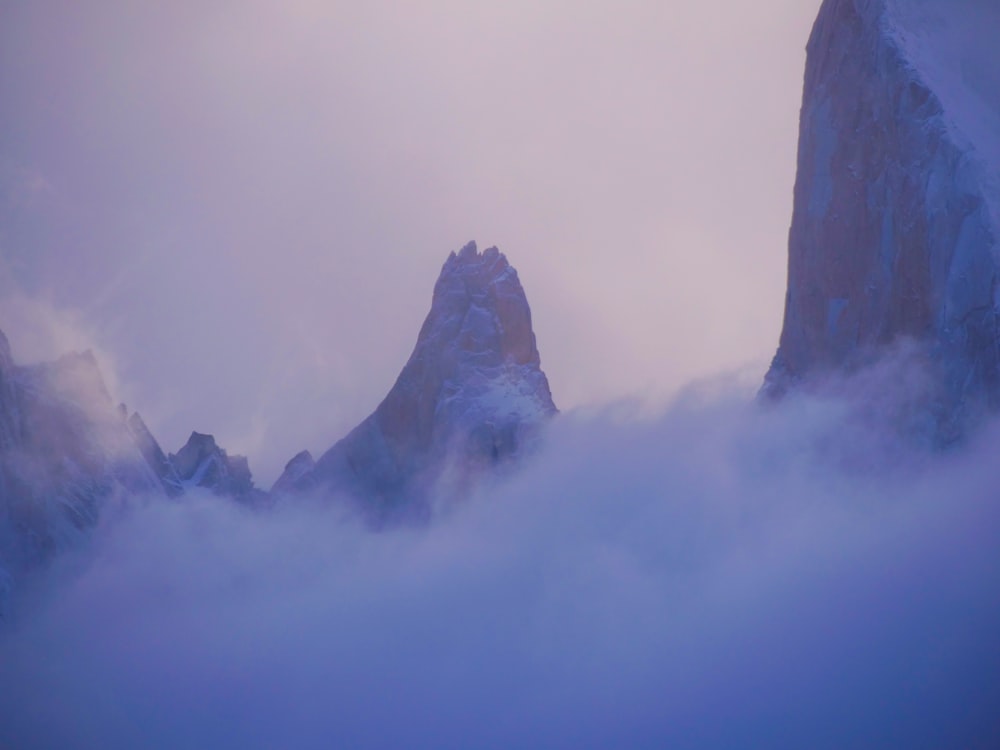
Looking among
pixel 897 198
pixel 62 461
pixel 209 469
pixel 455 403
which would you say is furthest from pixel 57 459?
pixel 897 198

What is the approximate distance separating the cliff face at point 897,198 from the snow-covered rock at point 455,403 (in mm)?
31207

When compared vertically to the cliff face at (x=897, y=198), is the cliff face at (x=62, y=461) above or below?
above

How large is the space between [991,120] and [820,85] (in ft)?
40.0

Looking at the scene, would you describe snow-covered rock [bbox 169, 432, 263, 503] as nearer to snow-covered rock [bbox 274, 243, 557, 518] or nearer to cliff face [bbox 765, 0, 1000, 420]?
snow-covered rock [bbox 274, 243, 557, 518]

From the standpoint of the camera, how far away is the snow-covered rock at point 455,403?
337ft

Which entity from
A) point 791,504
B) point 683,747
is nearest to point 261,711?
point 683,747

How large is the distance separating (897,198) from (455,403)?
157 ft

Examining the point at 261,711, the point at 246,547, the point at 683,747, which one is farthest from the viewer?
the point at 246,547

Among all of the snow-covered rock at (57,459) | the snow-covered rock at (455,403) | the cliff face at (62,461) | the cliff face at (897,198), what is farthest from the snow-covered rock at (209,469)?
the cliff face at (897,198)

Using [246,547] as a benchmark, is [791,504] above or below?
below

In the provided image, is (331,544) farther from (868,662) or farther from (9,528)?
(868,662)

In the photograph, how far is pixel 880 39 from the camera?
68.5 metres

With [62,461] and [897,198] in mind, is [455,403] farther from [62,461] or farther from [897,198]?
[897,198]

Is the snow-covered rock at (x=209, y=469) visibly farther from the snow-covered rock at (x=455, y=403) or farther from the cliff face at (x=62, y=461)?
the snow-covered rock at (x=455, y=403)
